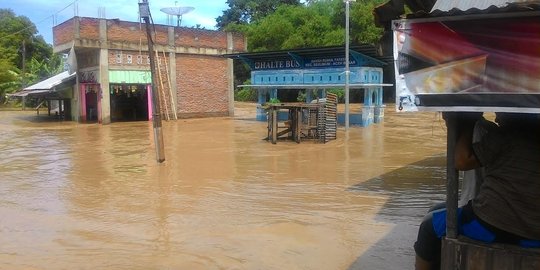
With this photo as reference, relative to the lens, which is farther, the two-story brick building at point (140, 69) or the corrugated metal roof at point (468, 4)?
the two-story brick building at point (140, 69)

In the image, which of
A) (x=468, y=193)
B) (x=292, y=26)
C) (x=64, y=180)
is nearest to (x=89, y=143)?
(x=64, y=180)

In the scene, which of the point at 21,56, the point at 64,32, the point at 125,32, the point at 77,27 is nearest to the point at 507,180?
the point at 77,27

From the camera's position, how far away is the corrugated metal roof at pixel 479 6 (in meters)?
2.80

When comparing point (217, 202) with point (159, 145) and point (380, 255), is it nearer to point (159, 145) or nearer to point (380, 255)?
point (380, 255)

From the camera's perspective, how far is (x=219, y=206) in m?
8.45

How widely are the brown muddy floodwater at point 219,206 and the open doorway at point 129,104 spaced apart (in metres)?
15.8

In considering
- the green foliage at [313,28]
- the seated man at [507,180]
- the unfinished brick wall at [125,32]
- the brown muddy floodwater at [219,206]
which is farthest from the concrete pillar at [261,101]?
the seated man at [507,180]

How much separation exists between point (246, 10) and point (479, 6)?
70781 mm

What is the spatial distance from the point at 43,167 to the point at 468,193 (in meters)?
11.7

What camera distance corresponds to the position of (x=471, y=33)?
311 cm

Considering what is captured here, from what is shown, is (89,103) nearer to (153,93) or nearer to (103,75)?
(103,75)

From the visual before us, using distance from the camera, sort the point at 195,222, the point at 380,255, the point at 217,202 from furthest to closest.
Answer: the point at 217,202
the point at 195,222
the point at 380,255

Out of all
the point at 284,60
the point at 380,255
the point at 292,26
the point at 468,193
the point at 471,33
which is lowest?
the point at 380,255

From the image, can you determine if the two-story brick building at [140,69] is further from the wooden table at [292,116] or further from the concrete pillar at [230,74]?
the wooden table at [292,116]
